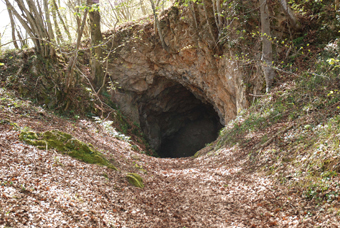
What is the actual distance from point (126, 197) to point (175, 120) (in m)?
15.9

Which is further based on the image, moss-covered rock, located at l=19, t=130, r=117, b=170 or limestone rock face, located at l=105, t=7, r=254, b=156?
limestone rock face, located at l=105, t=7, r=254, b=156

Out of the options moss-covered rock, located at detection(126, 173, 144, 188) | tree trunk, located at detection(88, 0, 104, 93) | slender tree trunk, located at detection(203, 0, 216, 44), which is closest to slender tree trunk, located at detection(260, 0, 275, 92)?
slender tree trunk, located at detection(203, 0, 216, 44)

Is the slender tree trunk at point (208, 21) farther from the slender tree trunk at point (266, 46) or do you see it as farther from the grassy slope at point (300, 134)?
the grassy slope at point (300, 134)

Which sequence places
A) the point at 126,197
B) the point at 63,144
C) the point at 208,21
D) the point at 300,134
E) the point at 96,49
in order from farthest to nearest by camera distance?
the point at 96,49
the point at 208,21
the point at 63,144
the point at 300,134
the point at 126,197

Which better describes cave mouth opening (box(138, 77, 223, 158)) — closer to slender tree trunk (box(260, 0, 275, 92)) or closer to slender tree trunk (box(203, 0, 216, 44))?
slender tree trunk (box(203, 0, 216, 44))

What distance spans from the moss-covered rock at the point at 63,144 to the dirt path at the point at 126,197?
249mm

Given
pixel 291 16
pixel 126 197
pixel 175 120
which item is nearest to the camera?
pixel 126 197

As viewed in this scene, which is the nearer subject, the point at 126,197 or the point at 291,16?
the point at 126,197

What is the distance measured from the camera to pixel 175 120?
20.9 metres

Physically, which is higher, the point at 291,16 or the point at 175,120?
the point at 291,16

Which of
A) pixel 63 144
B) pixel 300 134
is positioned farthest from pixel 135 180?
pixel 300 134

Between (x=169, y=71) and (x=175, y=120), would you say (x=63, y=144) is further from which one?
(x=175, y=120)

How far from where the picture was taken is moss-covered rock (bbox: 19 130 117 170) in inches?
233

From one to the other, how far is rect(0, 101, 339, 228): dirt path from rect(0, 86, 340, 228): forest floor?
0.01 m
